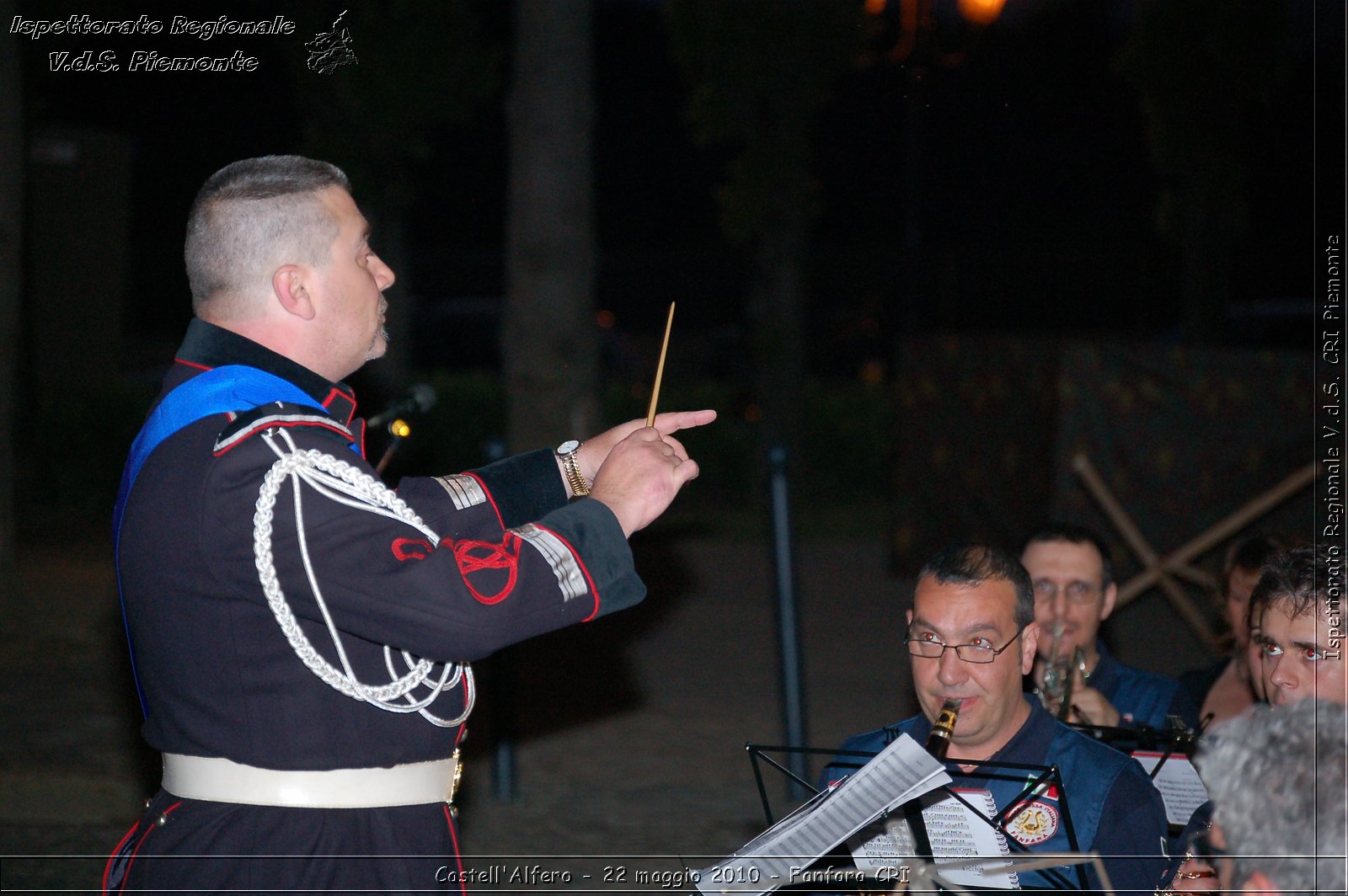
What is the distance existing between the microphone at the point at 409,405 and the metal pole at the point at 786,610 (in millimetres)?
2048

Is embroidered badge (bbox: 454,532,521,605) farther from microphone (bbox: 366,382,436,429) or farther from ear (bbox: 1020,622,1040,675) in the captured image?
microphone (bbox: 366,382,436,429)

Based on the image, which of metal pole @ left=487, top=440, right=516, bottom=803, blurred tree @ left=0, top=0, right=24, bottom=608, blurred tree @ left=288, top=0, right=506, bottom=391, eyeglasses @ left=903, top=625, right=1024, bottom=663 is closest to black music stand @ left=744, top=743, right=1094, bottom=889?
eyeglasses @ left=903, top=625, right=1024, bottom=663

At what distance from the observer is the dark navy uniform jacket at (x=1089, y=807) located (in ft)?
9.05

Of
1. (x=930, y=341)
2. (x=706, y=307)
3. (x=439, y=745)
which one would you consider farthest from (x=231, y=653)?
(x=706, y=307)

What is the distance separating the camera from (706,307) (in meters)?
28.4

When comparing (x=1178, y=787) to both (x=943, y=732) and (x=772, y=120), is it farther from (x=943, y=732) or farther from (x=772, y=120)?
(x=772, y=120)

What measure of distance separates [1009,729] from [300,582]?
5.69ft

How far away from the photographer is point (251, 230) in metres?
2.17

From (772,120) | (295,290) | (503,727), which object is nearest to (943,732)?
(295,290)

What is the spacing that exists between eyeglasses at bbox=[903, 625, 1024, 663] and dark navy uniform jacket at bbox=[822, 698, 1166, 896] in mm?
189

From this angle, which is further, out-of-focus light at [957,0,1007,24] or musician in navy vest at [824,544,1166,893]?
out-of-focus light at [957,0,1007,24]

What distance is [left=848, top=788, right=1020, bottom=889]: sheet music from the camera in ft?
8.06

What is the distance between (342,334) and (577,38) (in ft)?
22.3

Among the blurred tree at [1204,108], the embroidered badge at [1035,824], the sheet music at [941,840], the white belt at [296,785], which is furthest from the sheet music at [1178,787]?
the blurred tree at [1204,108]
